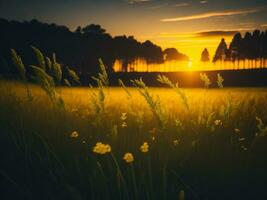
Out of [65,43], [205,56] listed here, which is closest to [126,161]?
[65,43]

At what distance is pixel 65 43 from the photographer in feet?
201

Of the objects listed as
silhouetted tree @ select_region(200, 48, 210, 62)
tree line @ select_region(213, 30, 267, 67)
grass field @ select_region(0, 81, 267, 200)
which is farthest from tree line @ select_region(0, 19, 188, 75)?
grass field @ select_region(0, 81, 267, 200)

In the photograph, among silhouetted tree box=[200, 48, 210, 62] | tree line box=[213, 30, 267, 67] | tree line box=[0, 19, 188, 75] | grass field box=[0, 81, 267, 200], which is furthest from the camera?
silhouetted tree box=[200, 48, 210, 62]

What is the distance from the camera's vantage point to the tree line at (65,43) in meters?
53.0

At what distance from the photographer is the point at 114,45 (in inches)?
2948

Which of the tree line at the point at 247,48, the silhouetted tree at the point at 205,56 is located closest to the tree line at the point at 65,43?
the tree line at the point at 247,48

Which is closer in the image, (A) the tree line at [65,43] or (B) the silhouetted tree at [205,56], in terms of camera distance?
(A) the tree line at [65,43]

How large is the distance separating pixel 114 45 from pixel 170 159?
241ft

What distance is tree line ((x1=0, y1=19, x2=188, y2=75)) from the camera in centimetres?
5300

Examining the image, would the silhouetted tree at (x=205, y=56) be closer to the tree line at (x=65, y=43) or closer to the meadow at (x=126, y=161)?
the tree line at (x=65, y=43)

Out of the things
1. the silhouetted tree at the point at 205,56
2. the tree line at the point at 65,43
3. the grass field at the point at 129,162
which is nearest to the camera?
the grass field at the point at 129,162

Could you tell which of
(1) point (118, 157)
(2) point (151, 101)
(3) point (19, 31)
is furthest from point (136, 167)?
(3) point (19, 31)

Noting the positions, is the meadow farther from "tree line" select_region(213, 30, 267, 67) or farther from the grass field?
"tree line" select_region(213, 30, 267, 67)

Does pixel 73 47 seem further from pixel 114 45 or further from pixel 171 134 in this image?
pixel 171 134
